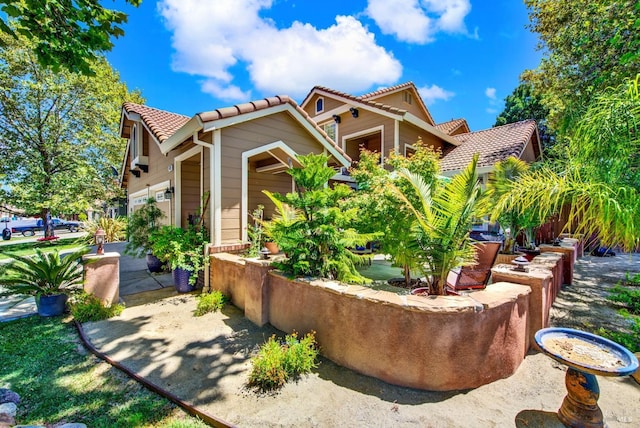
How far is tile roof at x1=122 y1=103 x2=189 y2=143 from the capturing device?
24.9 ft

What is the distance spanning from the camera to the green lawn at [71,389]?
266 cm

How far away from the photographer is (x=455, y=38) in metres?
10.5

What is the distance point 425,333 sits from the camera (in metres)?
2.95

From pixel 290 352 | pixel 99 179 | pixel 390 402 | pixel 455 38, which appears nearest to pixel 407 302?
pixel 390 402

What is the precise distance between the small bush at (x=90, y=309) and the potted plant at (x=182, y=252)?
1.28 m

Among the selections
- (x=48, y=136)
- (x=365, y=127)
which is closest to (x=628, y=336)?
(x=365, y=127)

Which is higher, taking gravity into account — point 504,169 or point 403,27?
point 403,27

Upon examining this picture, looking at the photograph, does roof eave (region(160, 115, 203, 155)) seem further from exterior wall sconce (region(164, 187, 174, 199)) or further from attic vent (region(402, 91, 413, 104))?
attic vent (region(402, 91, 413, 104))

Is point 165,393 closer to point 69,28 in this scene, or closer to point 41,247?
point 69,28

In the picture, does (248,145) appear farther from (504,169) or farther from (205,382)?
(504,169)

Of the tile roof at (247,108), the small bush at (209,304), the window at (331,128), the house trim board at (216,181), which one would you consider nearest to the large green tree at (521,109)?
the window at (331,128)

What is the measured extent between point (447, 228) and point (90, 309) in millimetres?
6079

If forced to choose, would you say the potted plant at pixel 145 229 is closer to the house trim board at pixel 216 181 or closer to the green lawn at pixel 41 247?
the house trim board at pixel 216 181

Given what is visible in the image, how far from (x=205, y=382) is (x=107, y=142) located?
1959 centimetres
